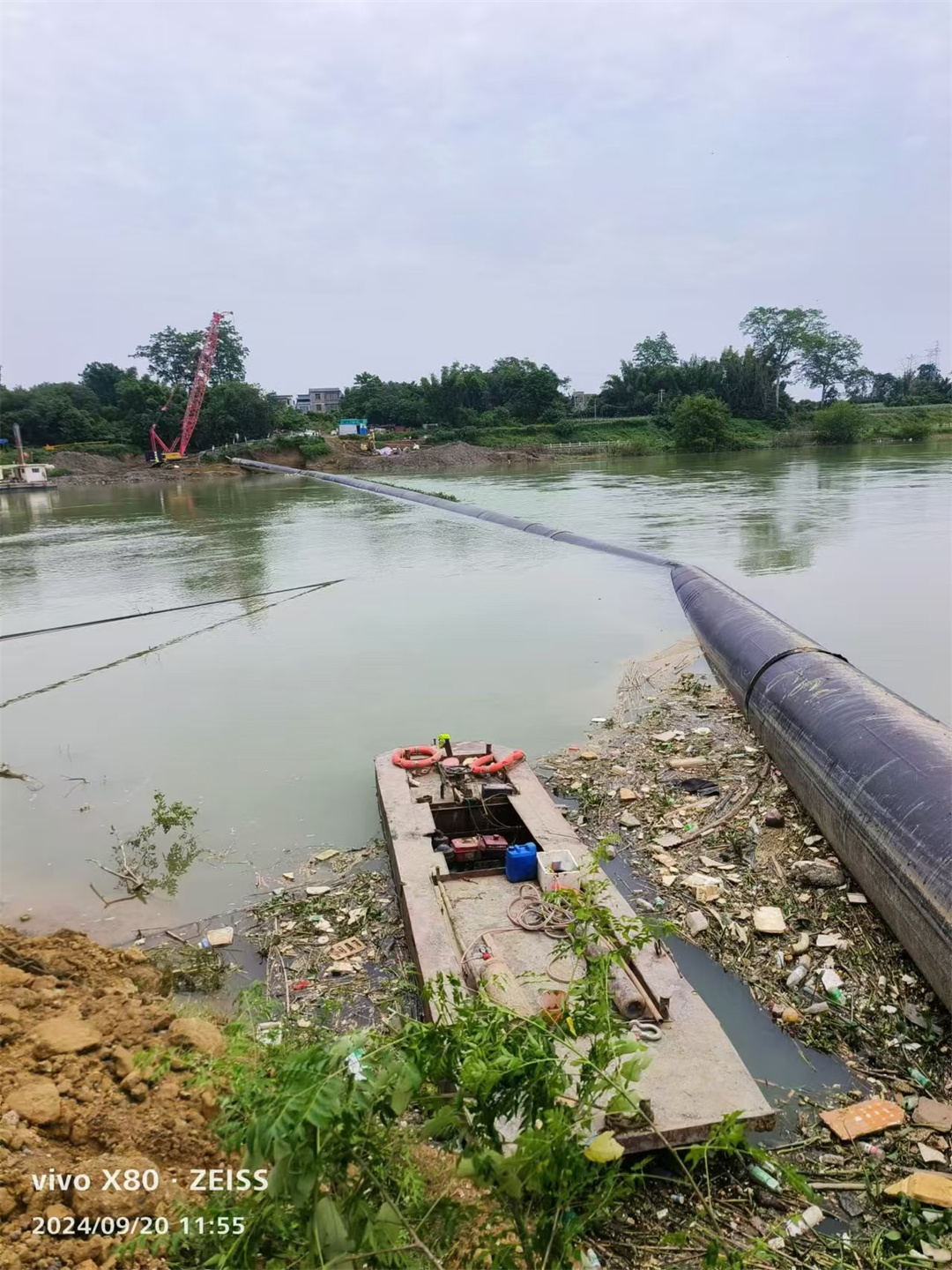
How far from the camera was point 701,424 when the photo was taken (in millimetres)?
52281

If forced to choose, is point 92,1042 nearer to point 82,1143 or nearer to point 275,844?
point 82,1143

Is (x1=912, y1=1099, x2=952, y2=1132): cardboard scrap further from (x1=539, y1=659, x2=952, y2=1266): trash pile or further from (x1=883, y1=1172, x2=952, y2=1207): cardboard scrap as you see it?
(x1=883, y1=1172, x2=952, y2=1207): cardboard scrap

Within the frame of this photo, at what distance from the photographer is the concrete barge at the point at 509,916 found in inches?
101

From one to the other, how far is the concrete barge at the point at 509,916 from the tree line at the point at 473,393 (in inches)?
2128

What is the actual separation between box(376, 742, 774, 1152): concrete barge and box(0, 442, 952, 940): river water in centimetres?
56

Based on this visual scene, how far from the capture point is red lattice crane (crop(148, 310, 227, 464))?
50.1 meters

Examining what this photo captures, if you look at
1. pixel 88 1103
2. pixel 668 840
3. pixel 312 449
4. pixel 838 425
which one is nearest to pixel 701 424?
pixel 838 425

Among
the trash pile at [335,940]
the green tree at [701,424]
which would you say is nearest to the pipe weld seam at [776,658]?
the trash pile at [335,940]

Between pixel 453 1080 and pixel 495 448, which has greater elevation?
pixel 495 448

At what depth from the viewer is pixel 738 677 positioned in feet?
21.1

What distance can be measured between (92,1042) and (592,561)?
38.5 ft

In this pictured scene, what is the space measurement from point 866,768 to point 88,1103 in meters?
3.78

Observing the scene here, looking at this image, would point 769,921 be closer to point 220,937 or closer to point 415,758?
point 415,758

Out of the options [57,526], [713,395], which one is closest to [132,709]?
[57,526]
